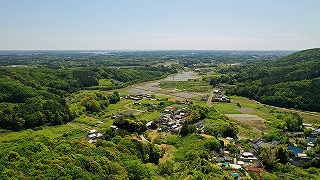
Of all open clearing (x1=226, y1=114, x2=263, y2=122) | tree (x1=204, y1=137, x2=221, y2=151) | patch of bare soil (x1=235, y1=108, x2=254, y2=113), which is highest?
tree (x1=204, y1=137, x2=221, y2=151)

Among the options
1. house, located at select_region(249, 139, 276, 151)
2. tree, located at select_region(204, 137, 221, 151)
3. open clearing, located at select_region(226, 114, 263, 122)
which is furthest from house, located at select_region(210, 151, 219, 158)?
open clearing, located at select_region(226, 114, 263, 122)

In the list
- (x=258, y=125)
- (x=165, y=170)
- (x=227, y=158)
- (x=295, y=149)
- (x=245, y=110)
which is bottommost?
(x=245, y=110)

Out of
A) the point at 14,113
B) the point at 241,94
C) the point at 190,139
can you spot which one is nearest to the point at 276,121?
the point at 190,139

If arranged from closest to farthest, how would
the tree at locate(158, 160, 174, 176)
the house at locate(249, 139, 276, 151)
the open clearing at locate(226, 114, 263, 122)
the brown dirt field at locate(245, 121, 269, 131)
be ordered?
the tree at locate(158, 160, 174, 176)
the house at locate(249, 139, 276, 151)
the brown dirt field at locate(245, 121, 269, 131)
the open clearing at locate(226, 114, 263, 122)

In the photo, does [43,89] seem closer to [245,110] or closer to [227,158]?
[245,110]

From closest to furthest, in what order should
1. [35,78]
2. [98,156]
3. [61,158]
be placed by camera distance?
1. [61,158]
2. [98,156]
3. [35,78]

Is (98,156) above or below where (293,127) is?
above

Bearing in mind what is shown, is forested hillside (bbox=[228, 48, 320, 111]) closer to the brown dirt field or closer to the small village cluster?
the small village cluster

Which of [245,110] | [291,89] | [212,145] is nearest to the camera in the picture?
[212,145]

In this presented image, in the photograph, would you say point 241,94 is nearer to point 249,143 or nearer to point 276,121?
point 276,121

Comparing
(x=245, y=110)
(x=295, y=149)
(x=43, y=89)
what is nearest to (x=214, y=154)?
(x=295, y=149)

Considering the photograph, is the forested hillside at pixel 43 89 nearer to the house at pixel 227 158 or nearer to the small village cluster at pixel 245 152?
the small village cluster at pixel 245 152
